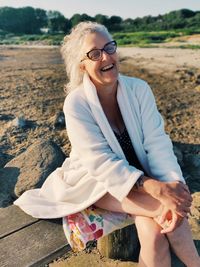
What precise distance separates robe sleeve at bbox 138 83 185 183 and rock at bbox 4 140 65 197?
3.99ft

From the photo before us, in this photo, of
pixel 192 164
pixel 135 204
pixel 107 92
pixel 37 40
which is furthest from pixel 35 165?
pixel 37 40

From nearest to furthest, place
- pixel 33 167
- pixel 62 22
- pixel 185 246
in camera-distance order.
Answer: pixel 185 246 → pixel 33 167 → pixel 62 22

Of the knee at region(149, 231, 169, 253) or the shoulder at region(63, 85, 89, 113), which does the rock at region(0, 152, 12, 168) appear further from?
the knee at region(149, 231, 169, 253)

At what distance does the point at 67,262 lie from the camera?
292 cm

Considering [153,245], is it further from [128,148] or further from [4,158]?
[4,158]

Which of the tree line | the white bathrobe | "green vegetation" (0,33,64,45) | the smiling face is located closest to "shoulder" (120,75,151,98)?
the white bathrobe

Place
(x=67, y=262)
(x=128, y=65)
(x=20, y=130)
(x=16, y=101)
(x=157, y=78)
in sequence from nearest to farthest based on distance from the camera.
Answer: (x=67, y=262), (x=20, y=130), (x=16, y=101), (x=157, y=78), (x=128, y=65)

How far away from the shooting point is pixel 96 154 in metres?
2.25

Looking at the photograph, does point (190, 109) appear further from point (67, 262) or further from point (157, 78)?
point (67, 262)

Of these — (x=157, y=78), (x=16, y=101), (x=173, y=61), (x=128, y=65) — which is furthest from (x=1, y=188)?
(x=173, y=61)

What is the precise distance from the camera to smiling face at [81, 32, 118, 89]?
7.83 feet

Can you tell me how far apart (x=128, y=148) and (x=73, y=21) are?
54580 mm

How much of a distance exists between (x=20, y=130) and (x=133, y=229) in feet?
10.6

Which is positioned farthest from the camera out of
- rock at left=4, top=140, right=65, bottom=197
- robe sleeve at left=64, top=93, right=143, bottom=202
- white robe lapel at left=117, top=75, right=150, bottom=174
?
rock at left=4, top=140, right=65, bottom=197
